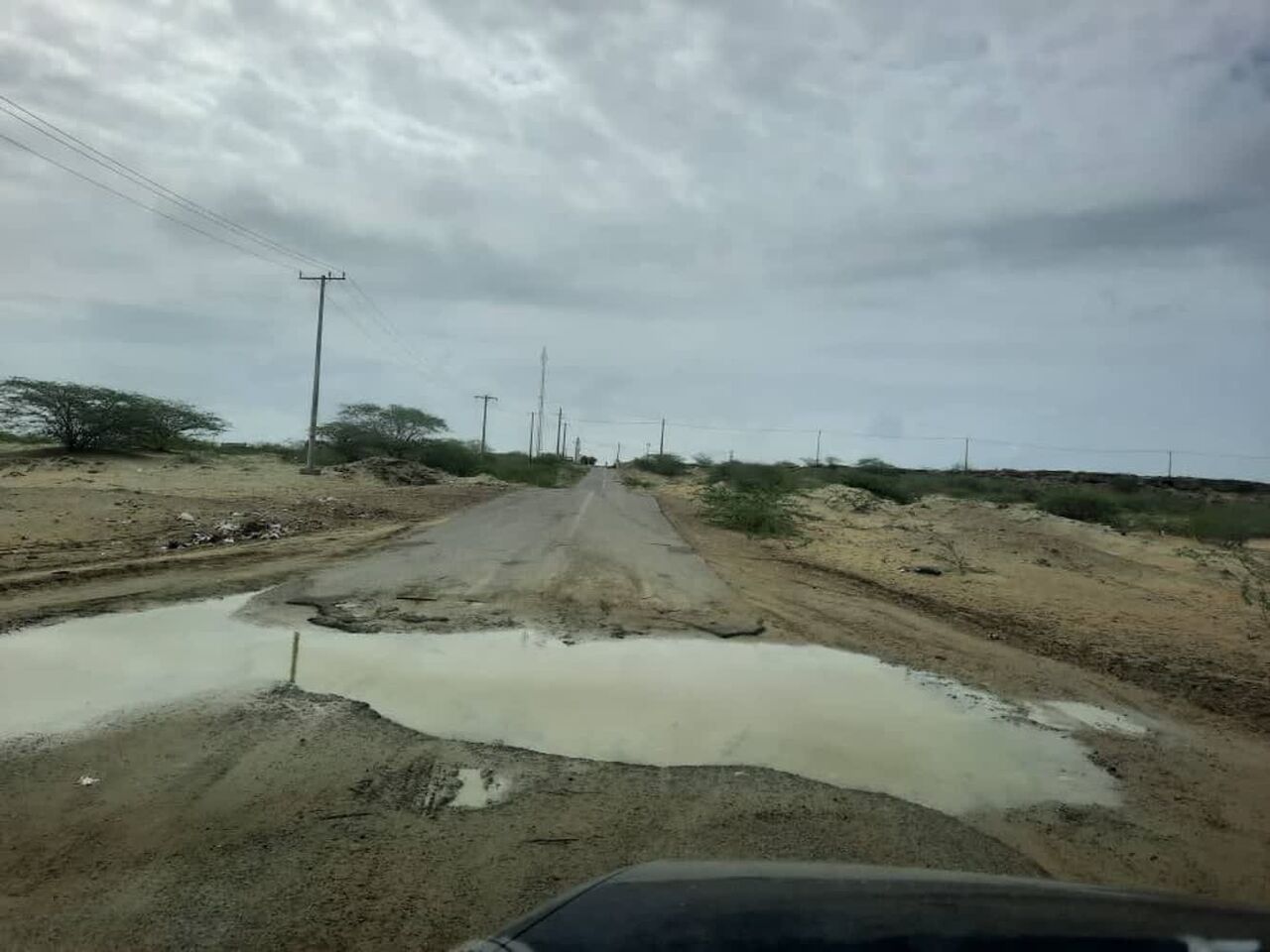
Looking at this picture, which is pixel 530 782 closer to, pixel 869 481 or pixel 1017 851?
pixel 1017 851

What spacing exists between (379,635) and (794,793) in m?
5.56

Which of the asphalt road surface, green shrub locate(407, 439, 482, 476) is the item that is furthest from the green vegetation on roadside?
green shrub locate(407, 439, 482, 476)

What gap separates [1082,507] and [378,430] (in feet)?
140

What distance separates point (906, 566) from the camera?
19391 mm

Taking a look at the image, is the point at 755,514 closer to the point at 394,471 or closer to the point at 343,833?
the point at 343,833

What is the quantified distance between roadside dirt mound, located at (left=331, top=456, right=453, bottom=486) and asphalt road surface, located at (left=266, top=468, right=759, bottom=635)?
28346 millimetres

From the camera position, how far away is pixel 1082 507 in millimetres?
41406

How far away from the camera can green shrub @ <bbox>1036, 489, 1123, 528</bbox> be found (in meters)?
39.9

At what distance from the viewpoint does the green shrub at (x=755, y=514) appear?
2759 cm

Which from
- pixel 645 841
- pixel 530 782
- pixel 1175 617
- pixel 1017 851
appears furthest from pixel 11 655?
pixel 1175 617

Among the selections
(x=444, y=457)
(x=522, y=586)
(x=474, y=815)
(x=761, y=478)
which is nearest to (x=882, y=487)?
(x=761, y=478)

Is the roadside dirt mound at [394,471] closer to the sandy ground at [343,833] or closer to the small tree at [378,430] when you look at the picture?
the small tree at [378,430]

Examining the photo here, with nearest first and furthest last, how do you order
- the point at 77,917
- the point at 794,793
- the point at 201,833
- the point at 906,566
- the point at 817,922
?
the point at 817,922, the point at 77,917, the point at 201,833, the point at 794,793, the point at 906,566

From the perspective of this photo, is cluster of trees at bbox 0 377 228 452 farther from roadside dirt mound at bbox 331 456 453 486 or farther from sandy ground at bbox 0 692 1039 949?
sandy ground at bbox 0 692 1039 949
